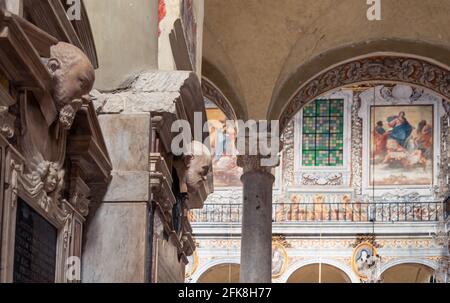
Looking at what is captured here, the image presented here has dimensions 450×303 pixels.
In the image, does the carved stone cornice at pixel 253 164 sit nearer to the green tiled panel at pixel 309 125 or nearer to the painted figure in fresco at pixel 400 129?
the green tiled panel at pixel 309 125

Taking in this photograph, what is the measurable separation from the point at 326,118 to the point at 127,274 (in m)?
19.2

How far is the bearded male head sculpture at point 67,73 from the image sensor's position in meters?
4.45

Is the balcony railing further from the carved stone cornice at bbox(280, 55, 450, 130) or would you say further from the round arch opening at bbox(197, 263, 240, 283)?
the carved stone cornice at bbox(280, 55, 450, 130)

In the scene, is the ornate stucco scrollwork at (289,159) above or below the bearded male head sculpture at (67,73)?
above

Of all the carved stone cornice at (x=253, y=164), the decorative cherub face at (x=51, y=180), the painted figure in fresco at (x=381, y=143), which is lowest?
the decorative cherub face at (x=51, y=180)

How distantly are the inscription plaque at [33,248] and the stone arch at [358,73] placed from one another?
9546mm

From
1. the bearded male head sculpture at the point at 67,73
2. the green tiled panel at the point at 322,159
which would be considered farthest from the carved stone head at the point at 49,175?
the green tiled panel at the point at 322,159

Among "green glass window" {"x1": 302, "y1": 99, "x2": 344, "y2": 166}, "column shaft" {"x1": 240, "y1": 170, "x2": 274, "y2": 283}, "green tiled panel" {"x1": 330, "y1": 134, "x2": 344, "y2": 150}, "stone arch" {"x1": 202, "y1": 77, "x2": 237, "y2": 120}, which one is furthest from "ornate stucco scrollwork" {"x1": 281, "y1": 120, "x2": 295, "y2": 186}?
"column shaft" {"x1": 240, "y1": 170, "x2": 274, "y2": 283}

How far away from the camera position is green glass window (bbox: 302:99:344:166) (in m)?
24.7

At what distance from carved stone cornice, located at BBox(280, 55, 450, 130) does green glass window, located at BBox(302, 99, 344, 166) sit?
9.83m

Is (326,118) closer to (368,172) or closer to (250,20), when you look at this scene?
(368,172)
